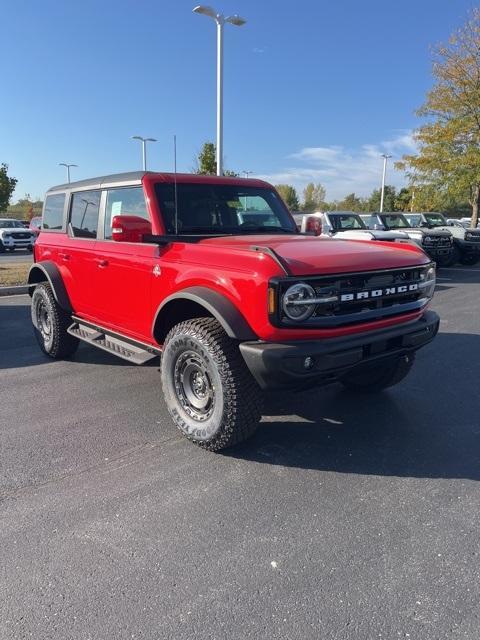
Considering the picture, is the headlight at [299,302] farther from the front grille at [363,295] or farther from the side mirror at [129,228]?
the side mirror at [129,228]

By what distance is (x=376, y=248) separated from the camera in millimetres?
3889

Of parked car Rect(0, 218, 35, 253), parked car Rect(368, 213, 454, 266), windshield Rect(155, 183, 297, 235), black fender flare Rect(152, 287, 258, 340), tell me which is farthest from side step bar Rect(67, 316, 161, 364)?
parked car Rect(0, 218, 35, 253)

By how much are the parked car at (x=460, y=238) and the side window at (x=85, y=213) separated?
1349 cm

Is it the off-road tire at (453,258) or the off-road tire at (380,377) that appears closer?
the off-road tire at (380,377)

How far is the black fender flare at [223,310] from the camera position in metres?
3.10

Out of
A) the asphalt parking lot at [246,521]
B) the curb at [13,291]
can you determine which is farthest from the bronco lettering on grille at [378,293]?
the curb at [13,291]

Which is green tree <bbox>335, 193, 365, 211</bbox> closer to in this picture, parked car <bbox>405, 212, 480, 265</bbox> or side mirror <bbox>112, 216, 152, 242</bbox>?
parked car <bbox>405, 212, 480, 265</bbox>

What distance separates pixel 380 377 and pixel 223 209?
6.75 ft

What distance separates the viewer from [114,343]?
15.2ft

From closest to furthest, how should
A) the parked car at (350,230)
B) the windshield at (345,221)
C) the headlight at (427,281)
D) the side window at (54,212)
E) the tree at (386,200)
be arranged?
1. the headlight at (427,281)
2. the side window at (54,212)
3. the parked car at (350,230)
4. the windshield at (345,221)
5. the tree at (386,200)

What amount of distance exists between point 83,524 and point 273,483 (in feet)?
3.68

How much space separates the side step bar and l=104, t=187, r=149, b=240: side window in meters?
0.94

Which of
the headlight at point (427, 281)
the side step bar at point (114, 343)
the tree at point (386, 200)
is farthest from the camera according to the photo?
the tree at point (386, 200)

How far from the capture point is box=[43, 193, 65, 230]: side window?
571 centimetres
